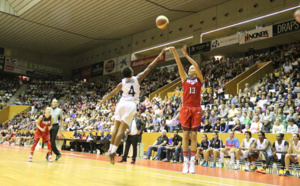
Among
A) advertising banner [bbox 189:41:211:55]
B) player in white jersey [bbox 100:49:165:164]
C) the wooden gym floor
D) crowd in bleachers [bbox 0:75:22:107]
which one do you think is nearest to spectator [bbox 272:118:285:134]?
the wooden gym floor

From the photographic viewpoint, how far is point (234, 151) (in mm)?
9469

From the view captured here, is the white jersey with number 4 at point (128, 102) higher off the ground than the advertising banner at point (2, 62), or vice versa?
the advertising banner at point (2, 62)

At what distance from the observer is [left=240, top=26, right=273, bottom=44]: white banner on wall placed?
60.3ft

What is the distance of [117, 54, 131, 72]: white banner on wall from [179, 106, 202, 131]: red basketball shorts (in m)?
24.5

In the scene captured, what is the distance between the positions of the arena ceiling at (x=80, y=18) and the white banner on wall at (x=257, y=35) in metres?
3.86

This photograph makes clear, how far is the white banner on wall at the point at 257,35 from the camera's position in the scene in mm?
18391

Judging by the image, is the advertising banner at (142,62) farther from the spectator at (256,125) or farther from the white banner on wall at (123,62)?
the spectator at (256,125)

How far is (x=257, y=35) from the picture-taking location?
18.9m

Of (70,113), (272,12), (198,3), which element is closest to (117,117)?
(272,12)

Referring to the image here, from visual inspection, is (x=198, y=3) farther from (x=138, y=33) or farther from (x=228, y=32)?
(x=138, y=33)

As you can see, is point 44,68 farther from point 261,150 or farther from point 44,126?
point 261,150

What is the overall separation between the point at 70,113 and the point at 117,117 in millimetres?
21562

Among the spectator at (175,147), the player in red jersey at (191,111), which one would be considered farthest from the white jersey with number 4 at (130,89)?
the spectator at (175,147)

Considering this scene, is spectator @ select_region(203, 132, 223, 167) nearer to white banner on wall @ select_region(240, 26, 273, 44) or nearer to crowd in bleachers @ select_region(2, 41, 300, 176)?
crowd in bleachers @ select_region(2, 41, 300, 176)
